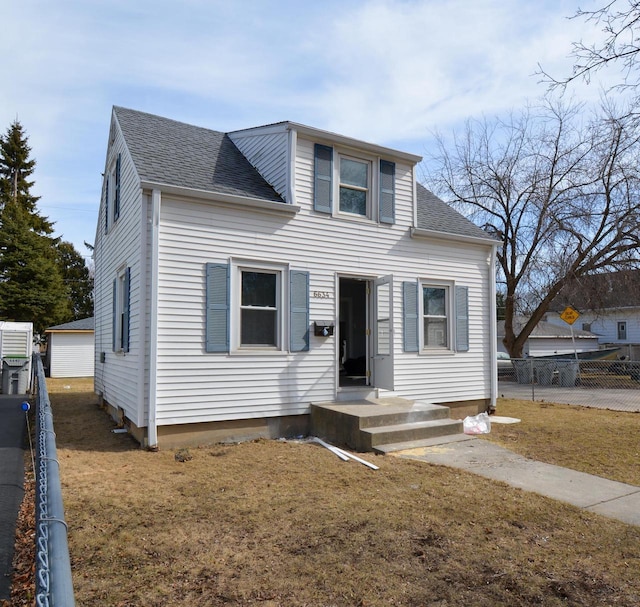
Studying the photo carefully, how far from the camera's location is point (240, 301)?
7.93 metres

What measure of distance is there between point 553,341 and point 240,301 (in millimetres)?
32270

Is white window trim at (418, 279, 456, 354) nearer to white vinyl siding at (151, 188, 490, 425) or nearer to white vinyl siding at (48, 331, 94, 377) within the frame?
white vinyl siding at (151, 188, 490, 425)

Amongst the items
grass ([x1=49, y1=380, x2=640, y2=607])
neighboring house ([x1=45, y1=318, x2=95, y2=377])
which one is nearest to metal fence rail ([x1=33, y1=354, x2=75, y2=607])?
grass ([x1=49, y1=380, x2=640, y2=607])

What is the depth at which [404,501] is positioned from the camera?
4.90 metres

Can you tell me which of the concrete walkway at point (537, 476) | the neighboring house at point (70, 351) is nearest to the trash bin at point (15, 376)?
the neighboring house at point (70, 351)

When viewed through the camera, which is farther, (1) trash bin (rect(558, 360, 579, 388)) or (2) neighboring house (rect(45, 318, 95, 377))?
(2) neighboring house (rect(45, 318, 95, 377))

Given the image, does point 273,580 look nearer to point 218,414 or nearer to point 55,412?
point 218,414

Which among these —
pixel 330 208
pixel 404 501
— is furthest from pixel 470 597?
pixel 330 208

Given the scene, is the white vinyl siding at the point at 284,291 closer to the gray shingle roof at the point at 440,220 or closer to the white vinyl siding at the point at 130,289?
the white vinyl siding at the point at 130,289

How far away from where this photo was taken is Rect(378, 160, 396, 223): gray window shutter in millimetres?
9383

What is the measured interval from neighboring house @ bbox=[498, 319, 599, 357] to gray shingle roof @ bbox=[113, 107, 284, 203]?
28.0m

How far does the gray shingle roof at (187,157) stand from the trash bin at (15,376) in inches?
424

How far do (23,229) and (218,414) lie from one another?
2868cm

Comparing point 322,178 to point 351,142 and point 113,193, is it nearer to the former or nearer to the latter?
point 351,142
